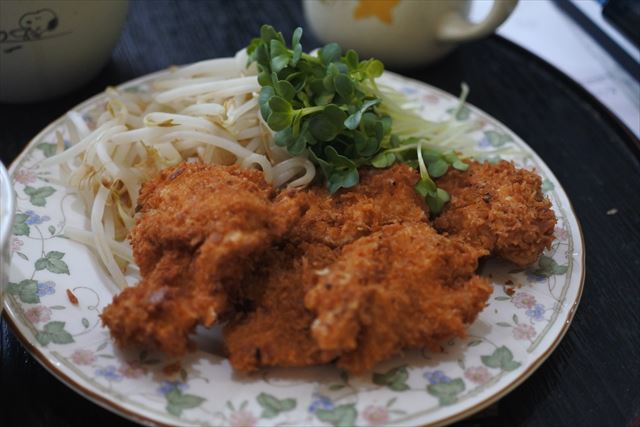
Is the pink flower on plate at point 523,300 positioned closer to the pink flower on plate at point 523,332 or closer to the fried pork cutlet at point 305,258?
the pink flower on plate at point 523,332

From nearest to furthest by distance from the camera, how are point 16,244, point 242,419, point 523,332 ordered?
point 242,419
point 523,332
point 16,244

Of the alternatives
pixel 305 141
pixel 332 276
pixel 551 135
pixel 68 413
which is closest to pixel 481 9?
pixel 551 135

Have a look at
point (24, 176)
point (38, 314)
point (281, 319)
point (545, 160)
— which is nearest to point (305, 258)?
point (281, 319)

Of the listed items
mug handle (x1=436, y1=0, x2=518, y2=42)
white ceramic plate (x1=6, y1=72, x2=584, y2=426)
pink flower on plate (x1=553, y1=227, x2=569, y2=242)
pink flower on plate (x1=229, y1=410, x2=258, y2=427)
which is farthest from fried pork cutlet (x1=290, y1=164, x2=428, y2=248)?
mug handle (x1=436, y1=0, x2=518, y2=42)

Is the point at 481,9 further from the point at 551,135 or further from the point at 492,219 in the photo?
the point at 492,219

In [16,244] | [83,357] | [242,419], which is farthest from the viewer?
[16,244]

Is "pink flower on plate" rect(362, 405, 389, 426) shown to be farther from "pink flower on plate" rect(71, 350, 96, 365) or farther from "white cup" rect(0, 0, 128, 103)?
"white cup" rect(0, 0, 128, 103)

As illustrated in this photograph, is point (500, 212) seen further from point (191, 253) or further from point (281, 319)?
point (191, 253)
